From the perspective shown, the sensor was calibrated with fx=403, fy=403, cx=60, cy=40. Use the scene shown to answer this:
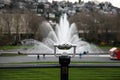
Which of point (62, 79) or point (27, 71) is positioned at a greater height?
point (62, 79)

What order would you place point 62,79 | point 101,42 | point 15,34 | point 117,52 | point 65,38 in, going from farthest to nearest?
point 15,34, point 101,42, point 65,38, point 117,52, point 62,79

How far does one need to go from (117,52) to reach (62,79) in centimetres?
3158

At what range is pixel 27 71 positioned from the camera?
74.6ft

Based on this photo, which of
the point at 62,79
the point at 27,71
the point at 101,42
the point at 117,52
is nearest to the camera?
the point at 62,79

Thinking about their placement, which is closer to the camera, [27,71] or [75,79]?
[75,79]

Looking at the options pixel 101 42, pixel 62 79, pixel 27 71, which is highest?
pixel 62 79

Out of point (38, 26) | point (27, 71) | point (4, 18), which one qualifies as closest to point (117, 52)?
point (27, 71)

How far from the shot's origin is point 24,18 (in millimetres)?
81188

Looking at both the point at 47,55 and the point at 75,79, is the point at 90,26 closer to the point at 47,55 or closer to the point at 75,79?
the point at 47,55

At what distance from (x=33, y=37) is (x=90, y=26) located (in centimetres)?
1109

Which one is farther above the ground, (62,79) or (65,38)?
(62,79)

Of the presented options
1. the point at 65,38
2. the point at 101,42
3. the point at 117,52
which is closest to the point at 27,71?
the point at 117,52

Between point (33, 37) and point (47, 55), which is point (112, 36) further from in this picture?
point (47, 55)

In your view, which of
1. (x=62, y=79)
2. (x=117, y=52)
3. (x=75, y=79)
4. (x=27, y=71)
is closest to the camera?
(x=62, y=79)
